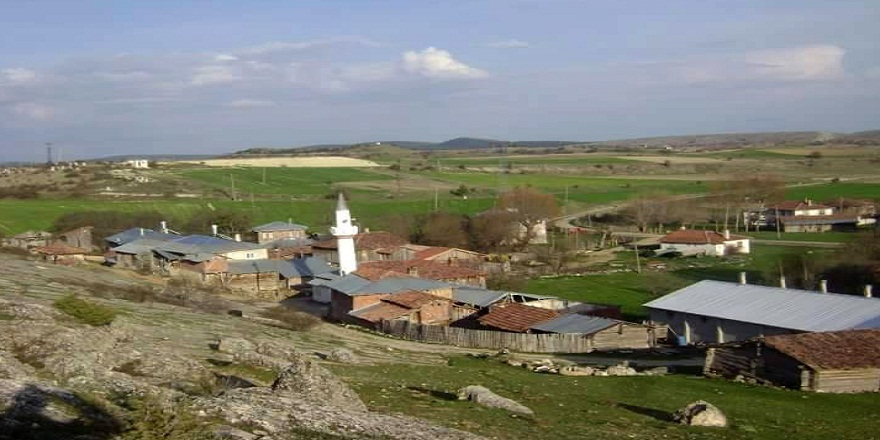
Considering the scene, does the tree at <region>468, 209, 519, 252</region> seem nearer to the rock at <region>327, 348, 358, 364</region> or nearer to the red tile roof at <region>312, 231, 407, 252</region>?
the red tile roof at <region>312, 231, 407, 252</region>

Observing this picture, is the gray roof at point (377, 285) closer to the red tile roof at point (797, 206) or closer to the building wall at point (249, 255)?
the building wall at point (249, 255)

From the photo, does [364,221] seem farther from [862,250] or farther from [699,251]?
[862,250]

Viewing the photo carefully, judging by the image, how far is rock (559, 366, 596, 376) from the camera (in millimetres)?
29097

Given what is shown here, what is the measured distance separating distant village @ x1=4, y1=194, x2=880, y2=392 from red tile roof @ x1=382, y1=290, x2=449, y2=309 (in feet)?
0.27

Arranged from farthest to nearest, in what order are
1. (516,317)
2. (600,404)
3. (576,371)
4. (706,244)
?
(706,244), (516,317), (576,371), (600,404)

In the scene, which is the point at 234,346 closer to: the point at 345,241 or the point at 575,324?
the point at 575,324

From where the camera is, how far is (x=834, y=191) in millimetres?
125875

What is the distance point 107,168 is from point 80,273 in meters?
87.4

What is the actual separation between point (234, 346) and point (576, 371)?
11.1 m

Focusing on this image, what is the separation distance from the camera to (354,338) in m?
38.0

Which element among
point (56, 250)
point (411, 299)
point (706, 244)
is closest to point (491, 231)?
point (706, 244)

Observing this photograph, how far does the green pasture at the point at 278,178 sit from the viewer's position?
12325cm

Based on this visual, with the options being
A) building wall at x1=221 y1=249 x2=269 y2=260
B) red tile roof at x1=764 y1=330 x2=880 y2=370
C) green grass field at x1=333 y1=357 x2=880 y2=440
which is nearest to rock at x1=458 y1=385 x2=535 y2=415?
green grass field at x1=333 y1=357 x2=880 y2=440

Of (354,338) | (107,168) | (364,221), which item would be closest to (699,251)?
(364,221)
